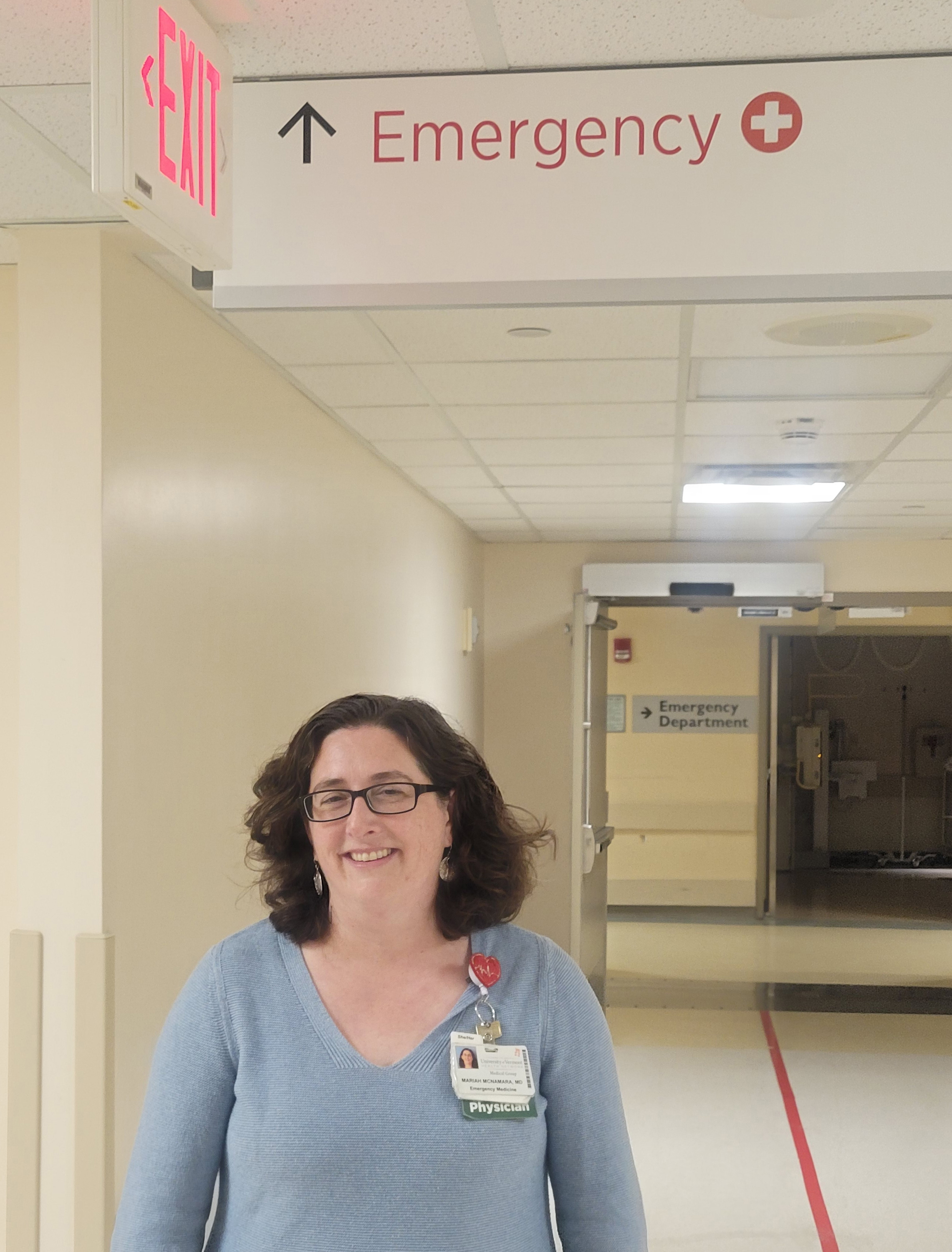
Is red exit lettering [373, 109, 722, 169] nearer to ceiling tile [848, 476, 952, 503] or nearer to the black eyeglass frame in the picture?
the black eyeglass frame

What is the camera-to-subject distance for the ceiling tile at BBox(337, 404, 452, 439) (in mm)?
4562

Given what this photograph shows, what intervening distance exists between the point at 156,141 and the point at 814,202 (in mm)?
1092

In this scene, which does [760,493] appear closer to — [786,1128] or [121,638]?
[786,1128]

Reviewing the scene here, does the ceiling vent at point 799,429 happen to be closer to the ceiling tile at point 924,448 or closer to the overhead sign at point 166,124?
the ceiling tile at point 924,448

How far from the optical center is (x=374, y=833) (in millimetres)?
1804

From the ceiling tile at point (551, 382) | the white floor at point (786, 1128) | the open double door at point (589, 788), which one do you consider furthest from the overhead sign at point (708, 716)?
the ceiling tile at point (551, 382)

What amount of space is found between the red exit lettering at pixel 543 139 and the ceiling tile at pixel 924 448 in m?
2.88

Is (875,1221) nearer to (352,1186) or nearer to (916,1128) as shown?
(916,1128)

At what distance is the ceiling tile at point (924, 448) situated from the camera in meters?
4.83

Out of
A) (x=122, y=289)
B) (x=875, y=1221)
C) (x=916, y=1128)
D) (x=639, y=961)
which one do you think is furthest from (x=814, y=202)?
(x=639, y=961)

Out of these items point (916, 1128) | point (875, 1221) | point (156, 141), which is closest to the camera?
point (156, 141)

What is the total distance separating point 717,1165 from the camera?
17.7ft

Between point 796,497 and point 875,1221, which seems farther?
point 796,497

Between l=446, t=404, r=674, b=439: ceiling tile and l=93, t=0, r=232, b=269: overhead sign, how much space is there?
7.90 ft
